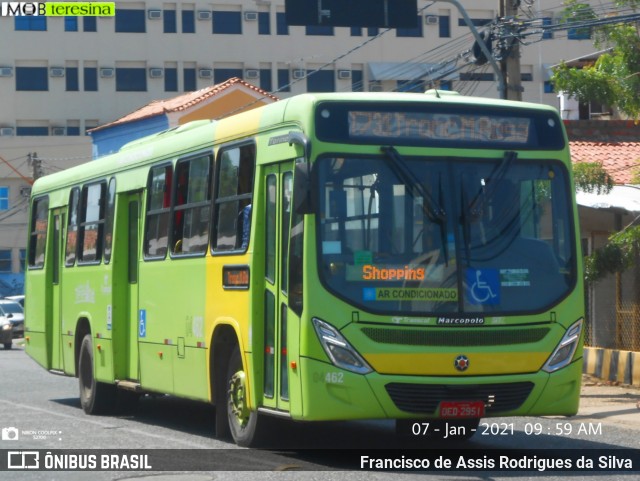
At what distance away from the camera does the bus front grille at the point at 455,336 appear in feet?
36.2

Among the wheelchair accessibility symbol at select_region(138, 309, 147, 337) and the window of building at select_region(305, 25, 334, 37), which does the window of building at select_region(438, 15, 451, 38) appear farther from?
the wheelchair accessibility symbol at select_region(138, 309, 147, 337)

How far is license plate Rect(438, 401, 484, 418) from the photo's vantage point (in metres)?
11.1

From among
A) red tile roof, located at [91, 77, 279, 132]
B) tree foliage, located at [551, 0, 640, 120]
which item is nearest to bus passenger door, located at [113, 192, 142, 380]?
tree foliage, located at [551, 0, 640, 120]

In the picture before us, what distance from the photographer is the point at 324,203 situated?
11.2m

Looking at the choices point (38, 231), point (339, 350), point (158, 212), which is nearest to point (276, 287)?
point (339, 350)

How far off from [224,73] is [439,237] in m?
57.3

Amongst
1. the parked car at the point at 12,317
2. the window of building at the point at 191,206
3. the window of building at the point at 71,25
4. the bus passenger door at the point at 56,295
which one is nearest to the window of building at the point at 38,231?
the bus passenger door at the point at 56,295

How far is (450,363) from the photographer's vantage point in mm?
11141

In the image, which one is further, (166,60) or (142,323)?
(166,60)

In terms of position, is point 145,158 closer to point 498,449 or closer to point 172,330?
point 172,330

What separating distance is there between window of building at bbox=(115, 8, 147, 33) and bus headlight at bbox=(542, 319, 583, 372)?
56979 mm

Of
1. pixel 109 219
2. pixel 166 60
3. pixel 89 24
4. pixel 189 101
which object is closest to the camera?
pixel 109 219

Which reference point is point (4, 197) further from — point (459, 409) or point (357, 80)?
point (459, 409)

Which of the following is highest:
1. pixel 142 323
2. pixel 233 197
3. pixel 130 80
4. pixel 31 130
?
pixel 130 80
